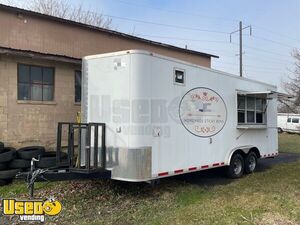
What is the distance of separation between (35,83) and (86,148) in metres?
4.72

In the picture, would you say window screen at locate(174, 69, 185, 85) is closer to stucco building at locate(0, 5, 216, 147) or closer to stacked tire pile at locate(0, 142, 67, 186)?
stacked tire pile at locate(0, 142, 67, 186)

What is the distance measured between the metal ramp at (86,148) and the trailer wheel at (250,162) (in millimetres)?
5273

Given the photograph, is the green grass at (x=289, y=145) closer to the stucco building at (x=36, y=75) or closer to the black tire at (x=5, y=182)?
the stucco building at (x=36, y=75)

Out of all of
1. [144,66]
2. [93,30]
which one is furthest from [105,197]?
[93,30]

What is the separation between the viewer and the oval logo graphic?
8311 mm

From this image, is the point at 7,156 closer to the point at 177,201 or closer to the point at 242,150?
the point at 177,201

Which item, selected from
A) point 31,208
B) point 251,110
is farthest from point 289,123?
point 31,208

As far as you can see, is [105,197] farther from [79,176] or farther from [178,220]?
[178,220]

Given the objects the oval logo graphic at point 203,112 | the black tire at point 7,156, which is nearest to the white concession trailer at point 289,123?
the oval logo graphic at point 203,112

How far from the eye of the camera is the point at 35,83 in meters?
11.0

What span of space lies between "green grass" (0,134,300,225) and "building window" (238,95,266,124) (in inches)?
75.7

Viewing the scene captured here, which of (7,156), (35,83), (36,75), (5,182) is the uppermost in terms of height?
(36,75)

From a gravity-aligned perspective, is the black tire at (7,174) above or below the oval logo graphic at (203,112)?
below

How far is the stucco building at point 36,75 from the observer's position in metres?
10.4
